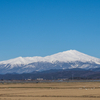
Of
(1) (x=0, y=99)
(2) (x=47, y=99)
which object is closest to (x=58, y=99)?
(2) (x=47, y=99)

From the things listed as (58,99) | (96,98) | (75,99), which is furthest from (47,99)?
(96,98)

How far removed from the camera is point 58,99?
5884cm

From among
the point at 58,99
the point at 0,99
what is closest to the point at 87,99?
the point at 58,99

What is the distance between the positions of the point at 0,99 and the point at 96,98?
2290 centimetres

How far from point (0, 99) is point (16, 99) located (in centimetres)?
409

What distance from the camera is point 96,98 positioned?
58719 mm

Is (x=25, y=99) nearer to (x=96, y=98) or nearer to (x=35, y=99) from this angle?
(x=35, y=99)

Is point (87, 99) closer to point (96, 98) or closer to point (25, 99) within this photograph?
point (96, 98)

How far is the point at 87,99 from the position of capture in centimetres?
5744

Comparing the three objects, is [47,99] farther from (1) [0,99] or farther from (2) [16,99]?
(1) [0,99]

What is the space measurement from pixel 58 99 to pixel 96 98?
8855 mm

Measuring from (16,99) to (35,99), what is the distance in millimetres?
4594

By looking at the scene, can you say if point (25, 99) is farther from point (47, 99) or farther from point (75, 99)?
point (75, 99)

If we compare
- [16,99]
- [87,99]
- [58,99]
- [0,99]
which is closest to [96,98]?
[87,99]
